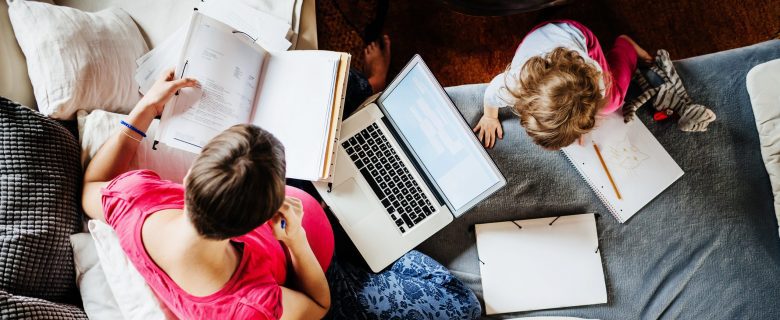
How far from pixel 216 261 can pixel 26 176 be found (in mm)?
451

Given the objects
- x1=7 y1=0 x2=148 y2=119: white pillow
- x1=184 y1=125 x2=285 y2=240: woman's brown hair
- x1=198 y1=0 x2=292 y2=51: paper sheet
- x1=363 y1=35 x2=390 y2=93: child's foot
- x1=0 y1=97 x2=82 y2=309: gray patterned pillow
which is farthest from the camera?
x1=363 y1=35 x2=390 y2=93: child's foot

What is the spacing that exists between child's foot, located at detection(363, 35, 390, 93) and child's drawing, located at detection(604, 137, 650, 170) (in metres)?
0.76

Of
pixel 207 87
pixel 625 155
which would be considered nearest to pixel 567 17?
pixel 625 155

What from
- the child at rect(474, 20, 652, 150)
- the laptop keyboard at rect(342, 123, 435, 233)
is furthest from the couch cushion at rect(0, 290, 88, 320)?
the child at rect(474, 20, 652, 150)

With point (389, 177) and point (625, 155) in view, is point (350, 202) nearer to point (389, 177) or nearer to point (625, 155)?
point (389, 177)

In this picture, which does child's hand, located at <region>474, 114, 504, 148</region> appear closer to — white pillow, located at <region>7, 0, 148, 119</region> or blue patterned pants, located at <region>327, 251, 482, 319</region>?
blue patterned pants, located at <region>327, 251, 482, 319</region>

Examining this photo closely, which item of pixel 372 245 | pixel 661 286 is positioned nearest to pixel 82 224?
pixel 372 245

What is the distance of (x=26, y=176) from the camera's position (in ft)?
3.37

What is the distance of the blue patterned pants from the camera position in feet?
4.32

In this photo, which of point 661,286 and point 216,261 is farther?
point 661,286

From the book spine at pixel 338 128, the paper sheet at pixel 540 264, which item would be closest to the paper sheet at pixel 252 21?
the book spine at pixel 338 128

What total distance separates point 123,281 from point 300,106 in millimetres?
557

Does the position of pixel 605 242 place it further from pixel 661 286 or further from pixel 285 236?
pixel 285 236

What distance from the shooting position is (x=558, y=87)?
1188 millimetres
